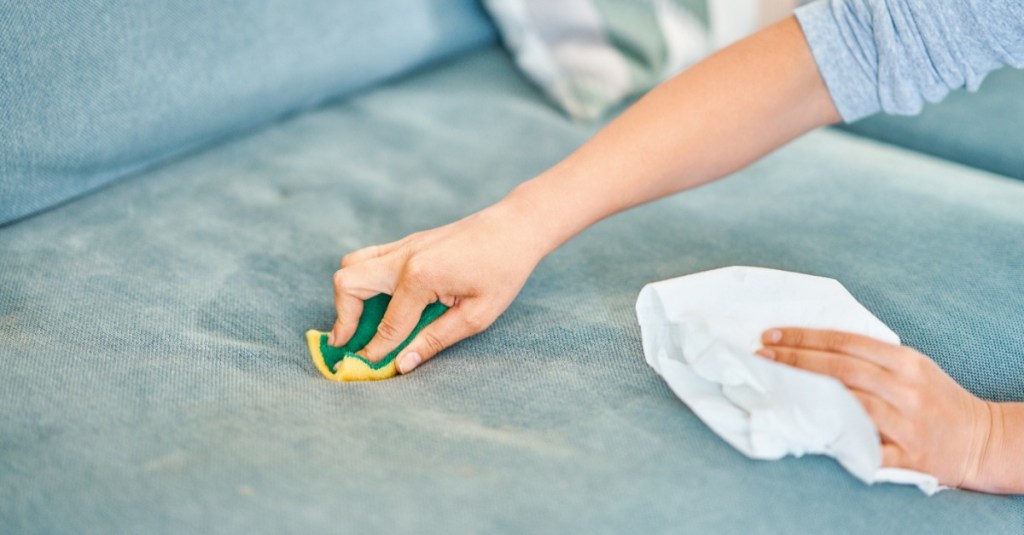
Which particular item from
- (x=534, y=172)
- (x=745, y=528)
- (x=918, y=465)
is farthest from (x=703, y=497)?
(x=534, y=172)

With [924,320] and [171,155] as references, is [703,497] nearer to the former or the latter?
[924,320]

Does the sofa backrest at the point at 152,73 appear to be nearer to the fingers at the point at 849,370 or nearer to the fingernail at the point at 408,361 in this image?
the fingernail at the point at 408,361

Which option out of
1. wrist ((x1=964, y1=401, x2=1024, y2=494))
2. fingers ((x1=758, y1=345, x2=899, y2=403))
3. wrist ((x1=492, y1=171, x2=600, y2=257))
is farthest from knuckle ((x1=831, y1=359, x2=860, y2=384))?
wrist ((x1=492, y1=171, x2=600, y2=257))

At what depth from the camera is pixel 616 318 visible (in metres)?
0.76

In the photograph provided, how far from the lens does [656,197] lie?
83cm

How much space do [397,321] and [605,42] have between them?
23.6 inches

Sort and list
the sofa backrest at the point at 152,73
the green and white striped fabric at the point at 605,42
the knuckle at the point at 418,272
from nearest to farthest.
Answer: the knuckle at the point at 418,272 < the sofa backrest at the point at 152,73 < the green and white striped fabric at the point at 605,42

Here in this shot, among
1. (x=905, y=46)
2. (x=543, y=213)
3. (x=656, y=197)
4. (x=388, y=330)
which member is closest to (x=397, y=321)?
(x=388, y=330)

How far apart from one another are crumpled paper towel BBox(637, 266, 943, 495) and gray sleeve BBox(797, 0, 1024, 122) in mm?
219

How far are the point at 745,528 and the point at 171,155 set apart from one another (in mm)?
766

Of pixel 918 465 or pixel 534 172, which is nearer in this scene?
pixel 918 465

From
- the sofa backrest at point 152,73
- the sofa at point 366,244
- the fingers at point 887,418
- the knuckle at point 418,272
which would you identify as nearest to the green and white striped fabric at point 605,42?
the sofa at point 366,244

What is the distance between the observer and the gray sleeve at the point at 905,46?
2.43 feet

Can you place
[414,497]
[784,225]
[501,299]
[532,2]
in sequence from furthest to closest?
[532,2], [784,225], [501,299], [414,497]
